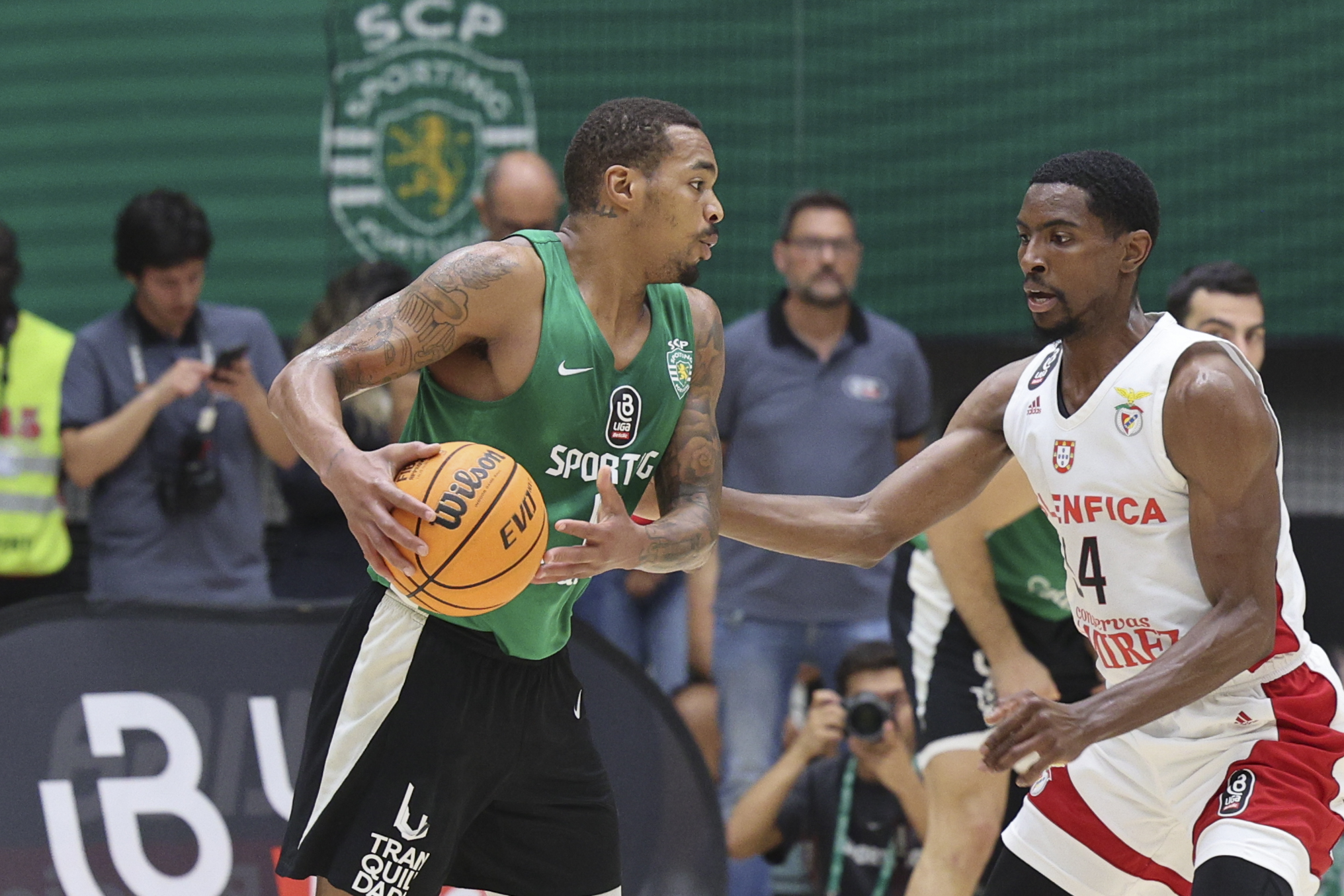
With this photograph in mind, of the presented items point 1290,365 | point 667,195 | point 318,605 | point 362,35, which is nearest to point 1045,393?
point 667,195

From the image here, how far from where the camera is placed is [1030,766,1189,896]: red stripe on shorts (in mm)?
3773

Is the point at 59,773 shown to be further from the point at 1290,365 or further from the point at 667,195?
the point at 1290,365

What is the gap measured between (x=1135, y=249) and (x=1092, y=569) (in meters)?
0.73

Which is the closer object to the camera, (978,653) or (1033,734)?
(1033,734)

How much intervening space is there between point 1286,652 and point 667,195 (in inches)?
67.4

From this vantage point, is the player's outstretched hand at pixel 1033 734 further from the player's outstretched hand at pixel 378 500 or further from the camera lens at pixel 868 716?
the camera lens at pixel 868 716

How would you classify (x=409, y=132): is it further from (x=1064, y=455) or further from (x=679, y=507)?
(x=1064, y=455)

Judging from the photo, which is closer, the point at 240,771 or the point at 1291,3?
the point at 240,771

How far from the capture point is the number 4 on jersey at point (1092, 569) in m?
3.81

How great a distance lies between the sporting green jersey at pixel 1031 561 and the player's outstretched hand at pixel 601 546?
2096 millimetres

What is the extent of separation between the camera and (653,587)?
651cm

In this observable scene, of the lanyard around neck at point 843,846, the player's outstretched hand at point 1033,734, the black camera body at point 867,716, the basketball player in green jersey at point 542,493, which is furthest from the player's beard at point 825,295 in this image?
the player's outstretched hand at point 1033,734

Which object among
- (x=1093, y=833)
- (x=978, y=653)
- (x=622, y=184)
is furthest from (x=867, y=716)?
(x=622, y=184)

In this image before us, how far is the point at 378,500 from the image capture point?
10.0ft
